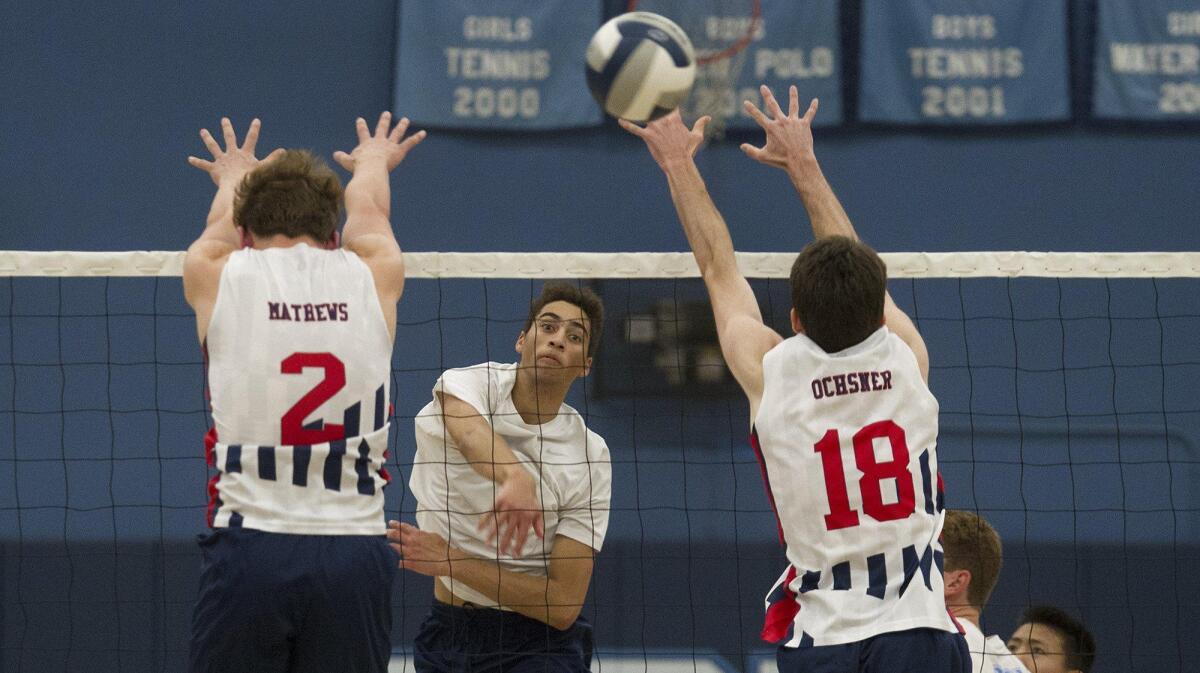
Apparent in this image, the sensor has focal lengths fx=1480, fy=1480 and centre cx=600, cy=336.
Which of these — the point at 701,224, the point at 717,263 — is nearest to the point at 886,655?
the point at 717,263

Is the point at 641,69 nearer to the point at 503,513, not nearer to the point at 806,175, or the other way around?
the point at 806,175

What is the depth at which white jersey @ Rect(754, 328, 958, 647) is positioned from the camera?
12.9ft

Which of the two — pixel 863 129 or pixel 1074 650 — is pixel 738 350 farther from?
pixel 863 129

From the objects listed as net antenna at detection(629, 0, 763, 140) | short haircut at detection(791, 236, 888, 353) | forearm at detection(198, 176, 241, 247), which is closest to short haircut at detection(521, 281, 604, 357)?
forearm at detection(198, 176, 241, 247)

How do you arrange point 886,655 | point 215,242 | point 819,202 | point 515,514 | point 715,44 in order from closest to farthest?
point 886,655
point 215,242
point 819,202
point 515,514
point 715,44

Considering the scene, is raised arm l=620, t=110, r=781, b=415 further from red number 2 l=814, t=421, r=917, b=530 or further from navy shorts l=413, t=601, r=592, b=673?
navy shorts l=413, t=601, r=592, b=673

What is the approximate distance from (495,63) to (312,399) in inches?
240

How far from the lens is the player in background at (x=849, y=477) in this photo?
390 cm

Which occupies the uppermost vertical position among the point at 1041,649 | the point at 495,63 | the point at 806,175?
the point at 495,63

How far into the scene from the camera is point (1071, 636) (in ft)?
18.6

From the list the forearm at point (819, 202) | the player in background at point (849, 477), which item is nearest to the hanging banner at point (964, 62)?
the forearm at point (819, 202)

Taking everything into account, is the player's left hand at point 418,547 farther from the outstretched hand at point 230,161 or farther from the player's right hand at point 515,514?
the outstretched hand at point 230,161

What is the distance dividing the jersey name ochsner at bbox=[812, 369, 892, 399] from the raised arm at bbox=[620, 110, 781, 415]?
19cm

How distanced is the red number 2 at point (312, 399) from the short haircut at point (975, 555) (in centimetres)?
244
